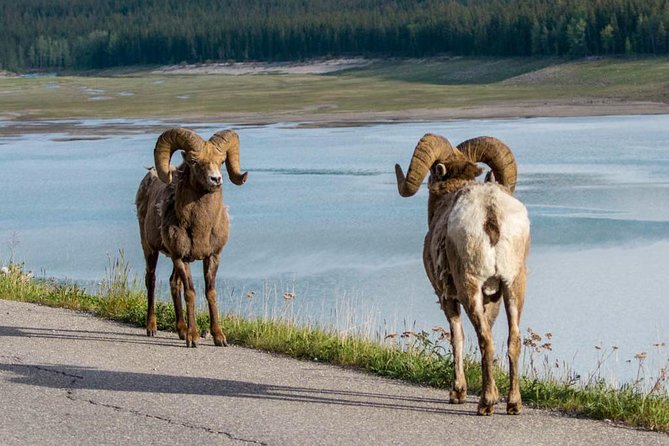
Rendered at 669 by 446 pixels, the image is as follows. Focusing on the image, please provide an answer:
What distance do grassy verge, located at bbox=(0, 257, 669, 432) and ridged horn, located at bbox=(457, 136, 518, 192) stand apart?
124 centimetres

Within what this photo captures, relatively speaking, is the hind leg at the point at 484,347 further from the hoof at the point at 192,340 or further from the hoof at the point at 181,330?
the hoof at the point at 181,330

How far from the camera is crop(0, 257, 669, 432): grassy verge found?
7.91 meters

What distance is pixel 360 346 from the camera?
9.93m

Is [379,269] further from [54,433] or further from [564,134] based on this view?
[564,134]

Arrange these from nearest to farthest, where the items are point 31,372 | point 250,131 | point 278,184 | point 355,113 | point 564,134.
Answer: point 31,372 → point 278,184 → point 564,134 → point 250,131 → point 355,113

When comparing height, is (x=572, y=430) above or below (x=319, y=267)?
above

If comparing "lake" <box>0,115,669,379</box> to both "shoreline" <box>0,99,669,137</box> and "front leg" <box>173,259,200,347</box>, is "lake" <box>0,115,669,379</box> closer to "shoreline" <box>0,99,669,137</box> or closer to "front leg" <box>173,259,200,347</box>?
"front leg" <box>173,259,200,347</box>

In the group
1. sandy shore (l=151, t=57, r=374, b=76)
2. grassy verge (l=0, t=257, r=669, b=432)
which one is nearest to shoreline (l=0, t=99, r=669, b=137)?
grassy verge (l=0, t=257, r=669, b=432)

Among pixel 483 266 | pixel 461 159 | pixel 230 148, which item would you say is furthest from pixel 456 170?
pixel 230 148

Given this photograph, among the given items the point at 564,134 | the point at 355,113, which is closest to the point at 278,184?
the point at 564,134

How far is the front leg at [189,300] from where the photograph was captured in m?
10.5

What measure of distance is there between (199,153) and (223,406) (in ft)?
11.1

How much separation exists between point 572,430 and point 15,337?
17.6ft

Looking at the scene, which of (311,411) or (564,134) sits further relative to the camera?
(564,134)
